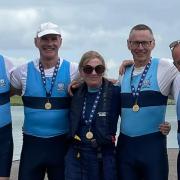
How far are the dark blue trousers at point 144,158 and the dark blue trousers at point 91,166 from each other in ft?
0.41

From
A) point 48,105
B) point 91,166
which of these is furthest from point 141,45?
point 91,166

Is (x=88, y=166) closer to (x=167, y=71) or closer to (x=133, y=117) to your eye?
(x=133, y=117)

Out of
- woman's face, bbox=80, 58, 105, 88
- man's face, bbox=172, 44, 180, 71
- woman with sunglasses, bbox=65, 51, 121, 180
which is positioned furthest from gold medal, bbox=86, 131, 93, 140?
man's face, bbox=172, 44, 180, 71

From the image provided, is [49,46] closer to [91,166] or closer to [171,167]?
[91,166]

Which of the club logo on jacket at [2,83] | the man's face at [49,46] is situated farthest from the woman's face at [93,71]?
the club logo on jacket at [2,83]

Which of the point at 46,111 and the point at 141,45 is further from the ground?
the point at 141,45

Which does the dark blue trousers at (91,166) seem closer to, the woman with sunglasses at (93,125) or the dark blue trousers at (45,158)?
the woman with sunglasses at (93,125)

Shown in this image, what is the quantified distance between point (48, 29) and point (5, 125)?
1.17 metres

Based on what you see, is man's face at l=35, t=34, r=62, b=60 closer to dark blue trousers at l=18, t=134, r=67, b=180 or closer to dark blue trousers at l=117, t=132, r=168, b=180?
dark blue trousers at l=18, t=134, r=67, b=180

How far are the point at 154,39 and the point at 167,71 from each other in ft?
1.27

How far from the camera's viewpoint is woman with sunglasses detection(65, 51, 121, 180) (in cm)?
540

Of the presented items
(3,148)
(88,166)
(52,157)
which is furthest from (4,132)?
(88,166)

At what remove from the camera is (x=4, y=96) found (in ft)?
19.5

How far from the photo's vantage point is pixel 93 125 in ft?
17.8
